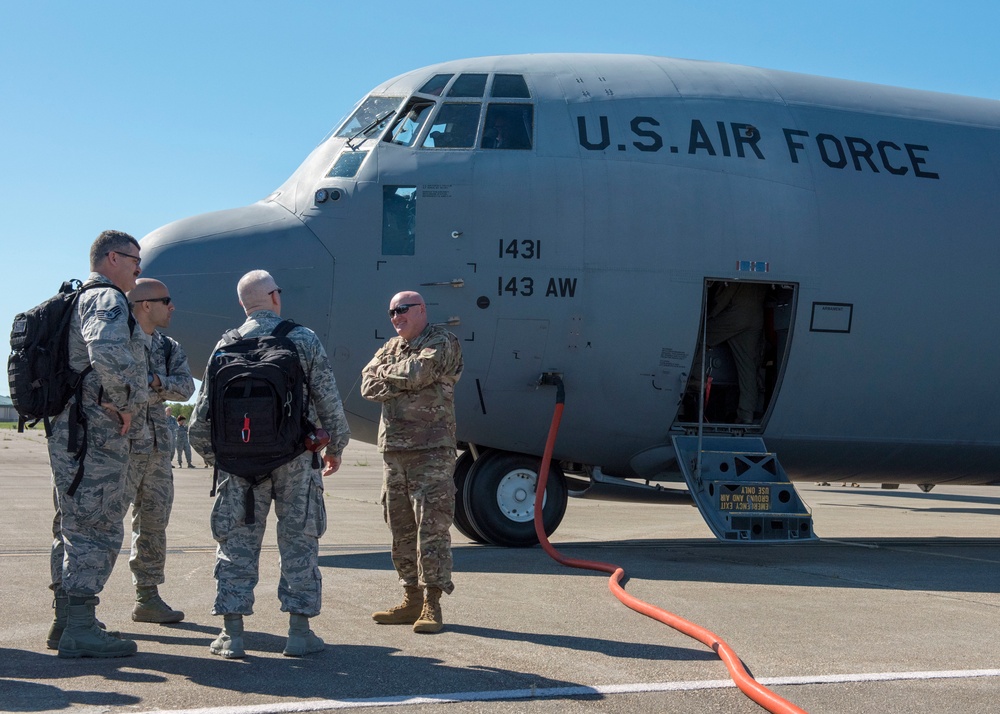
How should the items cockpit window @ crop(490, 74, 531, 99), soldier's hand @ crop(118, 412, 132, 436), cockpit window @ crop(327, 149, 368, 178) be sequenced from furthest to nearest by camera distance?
1. cockpit window @ crop(490, 74, 531, 99)
2. cockpit window @ crop(327, 149, 368, 178)
3. soldier's hand @ crop(118, 412, 132, 436)

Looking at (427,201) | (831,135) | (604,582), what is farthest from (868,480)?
(427,201)

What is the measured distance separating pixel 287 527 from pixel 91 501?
3.22 ft

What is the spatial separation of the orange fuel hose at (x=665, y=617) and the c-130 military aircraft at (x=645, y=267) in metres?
0.31

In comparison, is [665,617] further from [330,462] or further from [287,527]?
[287,527]

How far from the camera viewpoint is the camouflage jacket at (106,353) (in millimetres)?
4988

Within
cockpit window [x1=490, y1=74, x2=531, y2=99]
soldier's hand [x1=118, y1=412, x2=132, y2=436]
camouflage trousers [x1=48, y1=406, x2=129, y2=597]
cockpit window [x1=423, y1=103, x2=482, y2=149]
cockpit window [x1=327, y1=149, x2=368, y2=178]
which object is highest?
cockpit window [x1=490, y1=74, x2=531, y2=99]

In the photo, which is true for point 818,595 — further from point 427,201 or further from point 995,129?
point 995,129

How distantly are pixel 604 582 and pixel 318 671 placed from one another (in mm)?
3338

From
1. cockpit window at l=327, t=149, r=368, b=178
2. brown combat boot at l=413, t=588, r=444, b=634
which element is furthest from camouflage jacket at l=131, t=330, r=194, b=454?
cockpit window at l=327, t=149, r=368, b=178

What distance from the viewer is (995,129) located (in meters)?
10.9

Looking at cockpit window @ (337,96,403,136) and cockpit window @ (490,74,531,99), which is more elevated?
cockpit window @ (490,74,531,99)

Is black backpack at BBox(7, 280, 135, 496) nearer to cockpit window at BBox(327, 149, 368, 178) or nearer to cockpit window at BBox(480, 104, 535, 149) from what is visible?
cockpit window at BBox(327, 149, 368, 178)

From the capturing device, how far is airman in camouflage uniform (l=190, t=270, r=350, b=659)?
502 centimetres

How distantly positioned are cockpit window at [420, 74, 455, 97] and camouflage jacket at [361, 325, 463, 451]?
4286mm
